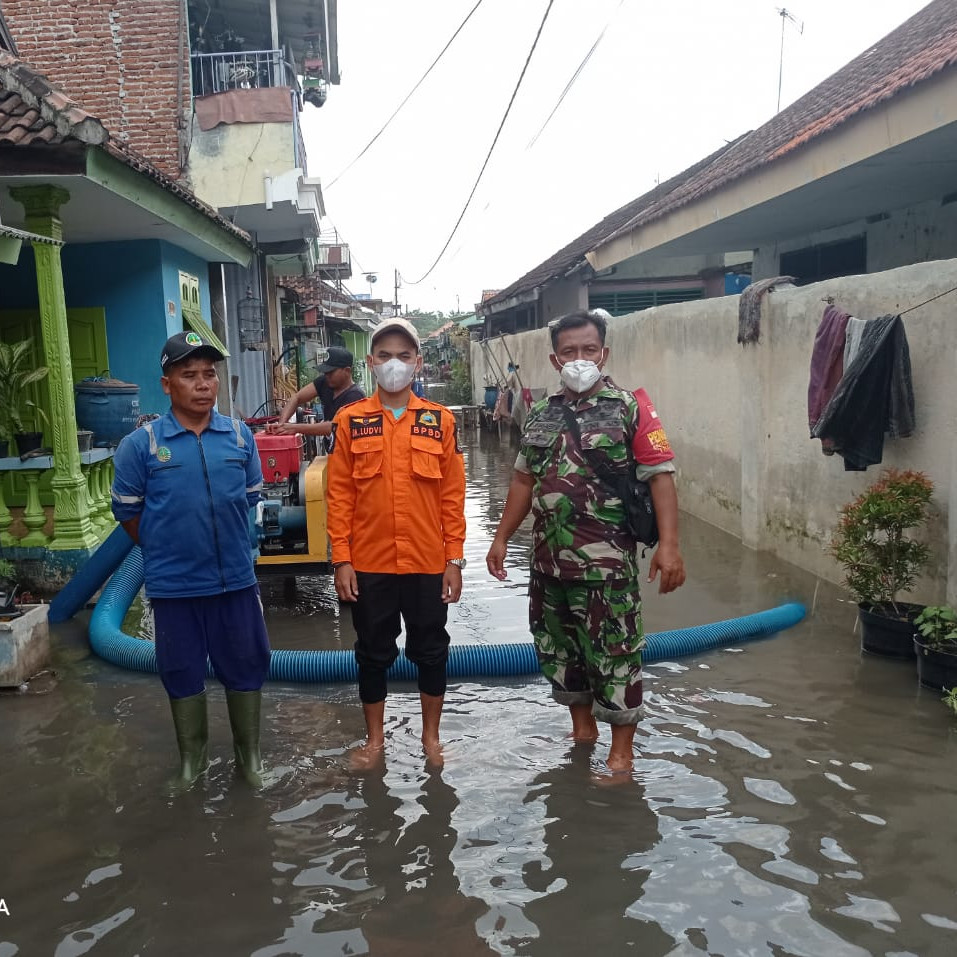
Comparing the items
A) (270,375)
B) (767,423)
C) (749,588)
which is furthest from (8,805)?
(270,375)

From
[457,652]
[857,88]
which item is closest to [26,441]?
[457,652]

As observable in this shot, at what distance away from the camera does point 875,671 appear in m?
5.10

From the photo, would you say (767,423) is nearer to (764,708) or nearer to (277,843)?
(764,708)

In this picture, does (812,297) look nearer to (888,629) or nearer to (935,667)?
(888,629)

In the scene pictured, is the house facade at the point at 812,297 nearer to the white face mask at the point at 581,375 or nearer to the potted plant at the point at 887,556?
the potted plant at the point at 887,556

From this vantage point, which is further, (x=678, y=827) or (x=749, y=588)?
(x=749, y=588)

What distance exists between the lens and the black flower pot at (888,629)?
5.17 m

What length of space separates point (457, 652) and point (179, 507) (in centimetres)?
210

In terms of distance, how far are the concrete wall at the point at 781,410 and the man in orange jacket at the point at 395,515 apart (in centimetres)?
293

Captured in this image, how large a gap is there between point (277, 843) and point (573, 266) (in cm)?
1621

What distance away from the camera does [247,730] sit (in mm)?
3863

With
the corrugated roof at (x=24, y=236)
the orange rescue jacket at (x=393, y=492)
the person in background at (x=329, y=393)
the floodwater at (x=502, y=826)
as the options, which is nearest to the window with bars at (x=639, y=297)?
the person in background at (x=329, y=393)

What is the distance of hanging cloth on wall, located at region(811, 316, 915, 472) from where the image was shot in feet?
18.4

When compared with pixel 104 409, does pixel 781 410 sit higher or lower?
lower
